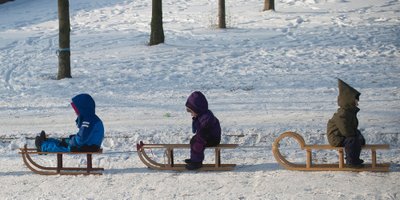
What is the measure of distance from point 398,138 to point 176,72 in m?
7.80

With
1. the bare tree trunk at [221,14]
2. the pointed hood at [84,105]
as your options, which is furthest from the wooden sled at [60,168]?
the bare tree trunk at [221,14]

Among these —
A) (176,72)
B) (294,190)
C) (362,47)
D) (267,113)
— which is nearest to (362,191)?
(294,190)

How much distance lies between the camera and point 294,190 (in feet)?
29.8

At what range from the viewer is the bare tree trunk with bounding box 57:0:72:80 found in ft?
57.5

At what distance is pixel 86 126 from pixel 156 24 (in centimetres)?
1092

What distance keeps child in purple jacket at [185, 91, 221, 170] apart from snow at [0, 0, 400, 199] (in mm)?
210

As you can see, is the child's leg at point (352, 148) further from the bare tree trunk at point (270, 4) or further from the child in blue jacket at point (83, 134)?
the bare tree trunk at point (270, 4)

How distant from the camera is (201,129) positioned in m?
10.2

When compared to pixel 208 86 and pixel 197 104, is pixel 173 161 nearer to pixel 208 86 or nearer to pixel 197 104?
pixel 197 104

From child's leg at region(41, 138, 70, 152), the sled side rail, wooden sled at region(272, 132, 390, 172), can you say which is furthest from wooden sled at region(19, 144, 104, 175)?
the sled side rail

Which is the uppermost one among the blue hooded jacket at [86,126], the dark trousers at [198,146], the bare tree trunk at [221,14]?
the bare tree trunk at [221,14]

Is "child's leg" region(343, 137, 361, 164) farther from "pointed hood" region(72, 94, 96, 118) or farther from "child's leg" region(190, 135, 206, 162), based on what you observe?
"pointed hood" region(72, 94, 96, 118)

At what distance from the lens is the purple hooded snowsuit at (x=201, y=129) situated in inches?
402

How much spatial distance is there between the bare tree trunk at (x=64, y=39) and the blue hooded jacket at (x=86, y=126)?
7.68m
